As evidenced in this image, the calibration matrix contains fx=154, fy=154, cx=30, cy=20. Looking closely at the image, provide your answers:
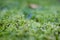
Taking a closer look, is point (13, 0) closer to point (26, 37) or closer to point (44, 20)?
point (44, 20)

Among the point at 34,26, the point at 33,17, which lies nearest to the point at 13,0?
the point at 33,17

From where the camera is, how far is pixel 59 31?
186cm

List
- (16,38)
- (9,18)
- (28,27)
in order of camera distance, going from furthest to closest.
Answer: (9,18) → (28,27) → (16,38)

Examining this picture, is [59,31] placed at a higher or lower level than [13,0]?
lower

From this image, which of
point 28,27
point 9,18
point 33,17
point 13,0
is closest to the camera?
point 28,27

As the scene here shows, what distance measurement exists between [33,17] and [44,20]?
0.20 m

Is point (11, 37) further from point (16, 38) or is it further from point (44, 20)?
point (44, 20)

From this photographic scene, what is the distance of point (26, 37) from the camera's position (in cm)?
178

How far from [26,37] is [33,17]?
0.61m

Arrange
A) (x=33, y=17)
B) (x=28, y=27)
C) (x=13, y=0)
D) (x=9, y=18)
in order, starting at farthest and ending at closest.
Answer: (x=13, y=0) < (x=33, y=17) < (x=9, y=18) < (x=28, y=27)

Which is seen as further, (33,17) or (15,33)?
(33,17)

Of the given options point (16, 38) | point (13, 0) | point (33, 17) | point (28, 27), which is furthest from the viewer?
point (13, 0)

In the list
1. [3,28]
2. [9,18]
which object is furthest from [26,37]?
[9,18]

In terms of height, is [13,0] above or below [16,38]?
above
